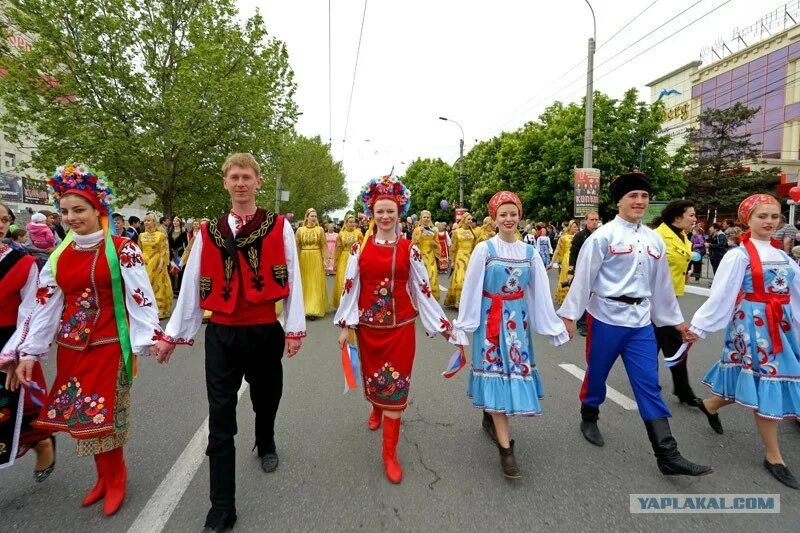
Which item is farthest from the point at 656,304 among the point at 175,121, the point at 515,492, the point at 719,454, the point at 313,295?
the point at 175,121

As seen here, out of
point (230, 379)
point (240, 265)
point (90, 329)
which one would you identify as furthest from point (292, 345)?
point (90, 329)

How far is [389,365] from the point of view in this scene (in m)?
3.29

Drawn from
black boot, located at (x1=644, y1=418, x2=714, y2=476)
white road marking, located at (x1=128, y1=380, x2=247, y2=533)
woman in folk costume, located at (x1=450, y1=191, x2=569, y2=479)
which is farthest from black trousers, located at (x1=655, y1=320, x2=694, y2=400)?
white road marking, located at (x1=128, y1=380, x2=247, y2=533)

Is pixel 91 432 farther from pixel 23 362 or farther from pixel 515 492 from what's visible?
pixel 515 492

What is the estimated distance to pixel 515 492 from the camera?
291 centimetres

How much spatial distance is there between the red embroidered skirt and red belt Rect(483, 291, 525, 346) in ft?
1.79

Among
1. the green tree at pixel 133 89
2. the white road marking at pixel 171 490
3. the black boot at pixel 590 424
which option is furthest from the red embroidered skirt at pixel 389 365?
the green tree at pixel 133 89

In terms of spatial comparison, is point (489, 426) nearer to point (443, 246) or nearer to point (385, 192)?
point (385, 192)

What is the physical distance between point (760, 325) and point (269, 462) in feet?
11.6

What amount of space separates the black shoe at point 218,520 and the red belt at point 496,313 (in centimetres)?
192

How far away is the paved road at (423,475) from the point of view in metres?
2.63

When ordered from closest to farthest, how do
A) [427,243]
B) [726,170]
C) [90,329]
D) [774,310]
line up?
[90,329], [774,310], [427,243], [726,170]

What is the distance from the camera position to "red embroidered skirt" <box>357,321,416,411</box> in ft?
10.6

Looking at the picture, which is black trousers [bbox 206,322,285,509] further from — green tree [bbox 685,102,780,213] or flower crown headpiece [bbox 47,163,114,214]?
green tree [bbox 685,102,780,213]
